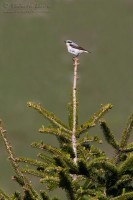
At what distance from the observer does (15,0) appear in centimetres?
5716

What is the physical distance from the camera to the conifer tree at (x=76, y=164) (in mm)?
6773

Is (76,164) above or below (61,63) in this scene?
below

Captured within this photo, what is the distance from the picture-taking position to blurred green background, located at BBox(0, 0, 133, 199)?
60425 millimetres

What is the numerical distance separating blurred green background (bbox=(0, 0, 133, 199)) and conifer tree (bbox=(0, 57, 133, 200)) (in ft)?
126

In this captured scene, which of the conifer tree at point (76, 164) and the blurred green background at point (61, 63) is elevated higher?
the blurred green background at point (61, 63)

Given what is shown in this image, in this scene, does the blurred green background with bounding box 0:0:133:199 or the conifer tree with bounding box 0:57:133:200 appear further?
the blurred green background with bounding box 0:0:133:199

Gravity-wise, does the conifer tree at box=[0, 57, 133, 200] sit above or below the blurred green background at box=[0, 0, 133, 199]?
below

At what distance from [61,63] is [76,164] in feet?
201

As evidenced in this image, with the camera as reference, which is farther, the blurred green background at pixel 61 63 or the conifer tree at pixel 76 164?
the blurred green background at pixel 61 63

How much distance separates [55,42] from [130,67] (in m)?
12.9

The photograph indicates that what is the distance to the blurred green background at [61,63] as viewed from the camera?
60.4 meters

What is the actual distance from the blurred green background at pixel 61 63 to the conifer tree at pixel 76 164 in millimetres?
38346

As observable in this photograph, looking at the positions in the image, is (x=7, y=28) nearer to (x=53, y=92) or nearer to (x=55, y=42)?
(x=55, y=42)

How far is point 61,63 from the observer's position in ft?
223
